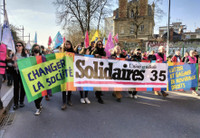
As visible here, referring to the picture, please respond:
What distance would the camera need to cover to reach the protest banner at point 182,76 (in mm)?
5430

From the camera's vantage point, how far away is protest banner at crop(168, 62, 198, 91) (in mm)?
5430

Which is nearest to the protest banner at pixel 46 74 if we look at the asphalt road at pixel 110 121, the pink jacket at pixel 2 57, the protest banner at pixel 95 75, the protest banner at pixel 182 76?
the protest banner at pixel 95 75

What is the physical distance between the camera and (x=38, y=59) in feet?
13.0

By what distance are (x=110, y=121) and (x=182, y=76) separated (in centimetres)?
354

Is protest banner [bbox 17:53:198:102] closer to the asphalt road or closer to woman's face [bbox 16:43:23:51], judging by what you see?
the asphalt road

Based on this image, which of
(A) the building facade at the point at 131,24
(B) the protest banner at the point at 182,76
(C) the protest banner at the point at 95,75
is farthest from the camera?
(A) the building facade at the point at 131,24

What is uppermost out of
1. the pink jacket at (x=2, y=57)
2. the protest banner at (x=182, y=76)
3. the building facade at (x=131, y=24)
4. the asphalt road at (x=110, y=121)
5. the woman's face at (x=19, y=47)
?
the building facade at (x=131, y=24)

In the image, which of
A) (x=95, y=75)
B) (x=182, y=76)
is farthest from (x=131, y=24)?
(x=95, y=75)

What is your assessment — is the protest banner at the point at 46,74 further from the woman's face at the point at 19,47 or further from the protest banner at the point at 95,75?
the woman's face at the point at 19,47

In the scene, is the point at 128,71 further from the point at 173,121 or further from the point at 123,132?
the point at 123,132

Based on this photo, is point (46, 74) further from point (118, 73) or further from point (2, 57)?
point (118, 73)

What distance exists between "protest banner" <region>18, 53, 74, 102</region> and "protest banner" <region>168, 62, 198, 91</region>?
3552 mm

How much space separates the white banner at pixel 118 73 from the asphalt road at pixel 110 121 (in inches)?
25.9

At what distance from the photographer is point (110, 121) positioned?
3.59m
